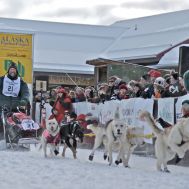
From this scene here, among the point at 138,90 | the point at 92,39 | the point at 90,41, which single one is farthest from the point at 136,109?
the point at 92,39

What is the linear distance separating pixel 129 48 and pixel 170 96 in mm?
19365

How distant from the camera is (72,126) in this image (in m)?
11.5

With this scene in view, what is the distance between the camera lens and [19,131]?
1278 cm

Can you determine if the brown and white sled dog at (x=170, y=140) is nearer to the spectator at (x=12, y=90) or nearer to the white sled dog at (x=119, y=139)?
the white sled dog at (x=119, y=139)

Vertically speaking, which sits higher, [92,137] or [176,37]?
[176,37]

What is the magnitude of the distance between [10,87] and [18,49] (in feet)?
13.4

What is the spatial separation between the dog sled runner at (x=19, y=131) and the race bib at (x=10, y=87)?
0.74 meters

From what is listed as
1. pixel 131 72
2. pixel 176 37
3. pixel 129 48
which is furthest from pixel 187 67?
pixel 129 48

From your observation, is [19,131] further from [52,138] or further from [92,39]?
[92,39]

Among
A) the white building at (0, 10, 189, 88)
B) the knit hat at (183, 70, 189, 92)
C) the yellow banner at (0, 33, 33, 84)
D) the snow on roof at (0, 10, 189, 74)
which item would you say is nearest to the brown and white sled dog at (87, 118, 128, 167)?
the knit hat at (183, 70, 189, 92)

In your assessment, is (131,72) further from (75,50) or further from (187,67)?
(75,50)

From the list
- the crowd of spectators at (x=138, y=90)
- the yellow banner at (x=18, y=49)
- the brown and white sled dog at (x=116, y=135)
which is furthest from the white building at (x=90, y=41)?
the brown and white sled dog at (x=116, y=135)

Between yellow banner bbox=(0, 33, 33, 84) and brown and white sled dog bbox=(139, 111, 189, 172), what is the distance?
8653mm

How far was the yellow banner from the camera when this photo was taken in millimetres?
17625
